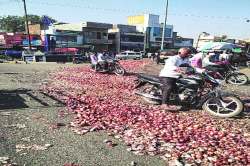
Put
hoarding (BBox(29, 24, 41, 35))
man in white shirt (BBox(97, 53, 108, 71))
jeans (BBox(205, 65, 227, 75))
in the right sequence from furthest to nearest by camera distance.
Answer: hoarding (BBox(29, 24, 41, 35)), man in white shirt (BBox(97, 53, 108, 71)), jeans (BBox(205, 65, 227, 75))

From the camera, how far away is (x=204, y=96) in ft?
33.0

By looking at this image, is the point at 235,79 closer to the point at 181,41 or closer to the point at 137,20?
the point at 181,41

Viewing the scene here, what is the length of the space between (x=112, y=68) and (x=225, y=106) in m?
12.3

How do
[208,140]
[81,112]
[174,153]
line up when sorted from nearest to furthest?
1. [174,153]
2. [208,140]
3. [81,112]

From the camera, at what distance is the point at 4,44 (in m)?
54.3

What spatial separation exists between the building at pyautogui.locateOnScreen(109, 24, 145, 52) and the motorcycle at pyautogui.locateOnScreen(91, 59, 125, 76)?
189 ft

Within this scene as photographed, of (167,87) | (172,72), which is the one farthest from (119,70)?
(172,72)

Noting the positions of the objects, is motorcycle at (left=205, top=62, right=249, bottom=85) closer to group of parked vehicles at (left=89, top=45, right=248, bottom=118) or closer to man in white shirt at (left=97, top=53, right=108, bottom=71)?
group of parked vehicles at (left=89, top=45, right=248, bottom=118)

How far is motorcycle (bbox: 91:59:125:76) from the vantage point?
2062 cm

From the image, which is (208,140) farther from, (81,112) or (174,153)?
(81,112)

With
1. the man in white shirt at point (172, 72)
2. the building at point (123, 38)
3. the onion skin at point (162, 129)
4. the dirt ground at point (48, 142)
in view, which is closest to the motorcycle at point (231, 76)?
the onion skin at point (162, 129)

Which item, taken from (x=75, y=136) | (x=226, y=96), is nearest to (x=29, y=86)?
(x=75, y=136)

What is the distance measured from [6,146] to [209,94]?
20.3ft

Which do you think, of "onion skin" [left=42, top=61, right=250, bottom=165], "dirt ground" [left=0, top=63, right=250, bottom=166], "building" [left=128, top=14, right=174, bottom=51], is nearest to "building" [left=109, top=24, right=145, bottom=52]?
"building" [left=128, top=14, right=174, bottom=51]
